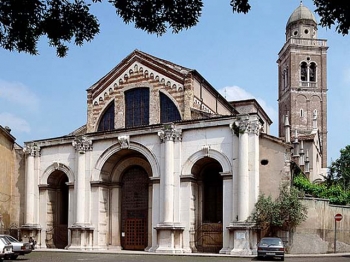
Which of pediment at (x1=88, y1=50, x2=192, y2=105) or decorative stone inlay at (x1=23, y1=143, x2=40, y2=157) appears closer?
pediment at (x1=88, y1=50, x2=192, y2=105)

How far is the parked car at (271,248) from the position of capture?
95.8ft

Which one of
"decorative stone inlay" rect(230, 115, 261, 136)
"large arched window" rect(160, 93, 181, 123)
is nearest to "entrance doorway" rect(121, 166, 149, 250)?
"large arched window" rect(160, 93, 181, 123)

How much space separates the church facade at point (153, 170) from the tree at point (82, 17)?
26.7m

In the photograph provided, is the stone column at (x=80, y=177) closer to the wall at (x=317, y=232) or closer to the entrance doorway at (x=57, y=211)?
the entrance doorway at (x=57, y=211)

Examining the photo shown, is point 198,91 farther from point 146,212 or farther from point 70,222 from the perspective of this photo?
point 70,222

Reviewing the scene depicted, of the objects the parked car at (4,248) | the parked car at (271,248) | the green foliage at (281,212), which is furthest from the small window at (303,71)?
the parked car at (4,248)

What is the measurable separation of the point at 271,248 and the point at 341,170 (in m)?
45.2

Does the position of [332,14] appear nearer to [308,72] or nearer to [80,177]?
[80,177]

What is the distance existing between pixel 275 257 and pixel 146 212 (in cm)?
1300

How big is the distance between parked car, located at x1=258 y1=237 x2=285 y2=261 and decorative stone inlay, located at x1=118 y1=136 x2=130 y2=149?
507 inches

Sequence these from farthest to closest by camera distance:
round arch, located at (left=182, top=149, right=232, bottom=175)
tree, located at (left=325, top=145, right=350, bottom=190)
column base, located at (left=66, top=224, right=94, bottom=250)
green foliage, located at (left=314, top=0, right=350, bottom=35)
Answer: tree, located at (left=325, top=145, right=350, bottom=190) < column base, located at (left=66, top=224, right=94, bottom=250) < round arch, located at (left=182, top=149, right=232, bottom=175) < green foliage, located at (left=314, top=0, right=350, bottom=35)

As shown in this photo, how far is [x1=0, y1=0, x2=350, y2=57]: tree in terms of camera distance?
24.7 feet

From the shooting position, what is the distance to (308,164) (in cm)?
6769

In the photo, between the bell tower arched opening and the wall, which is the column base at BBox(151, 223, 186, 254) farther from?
the wall
